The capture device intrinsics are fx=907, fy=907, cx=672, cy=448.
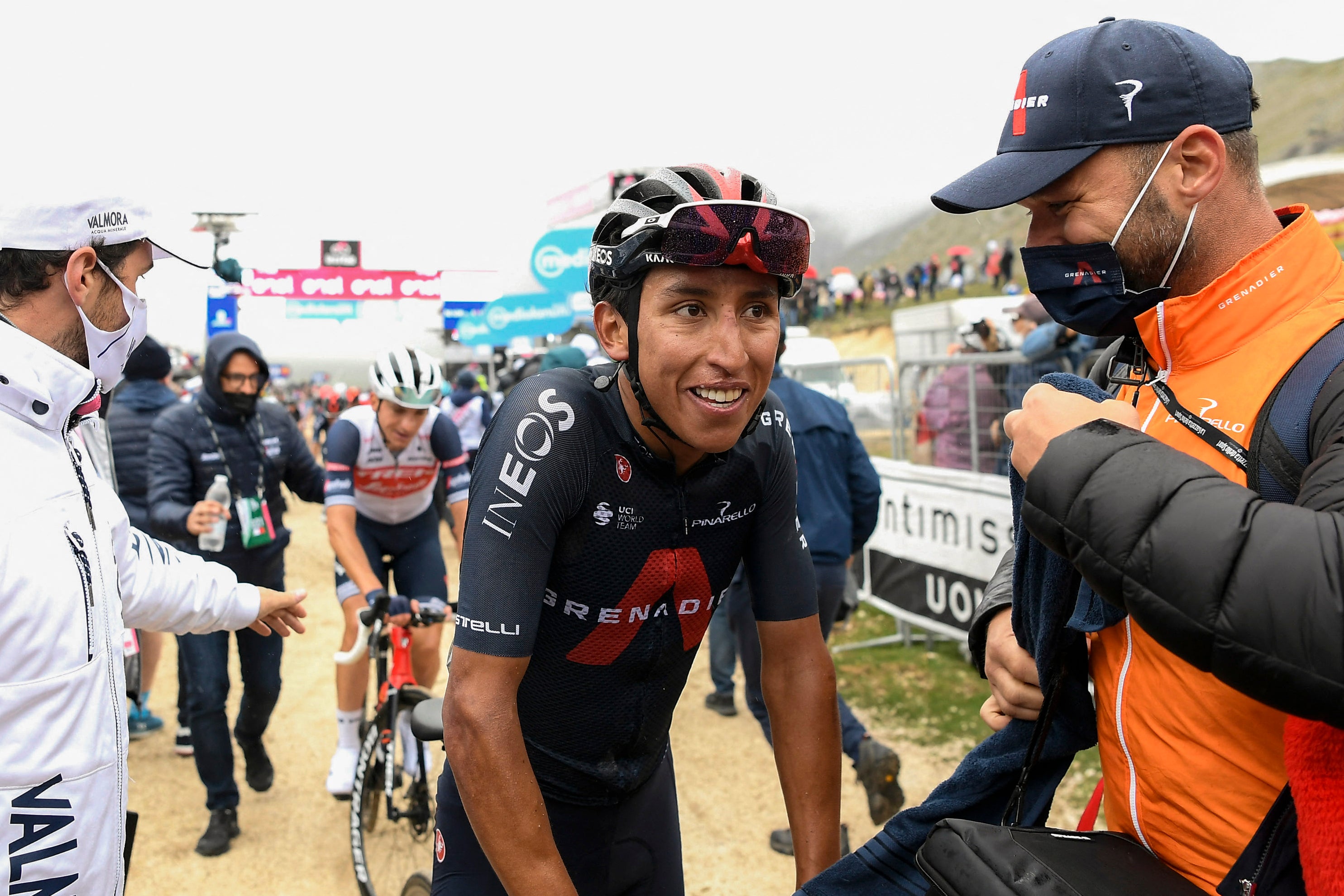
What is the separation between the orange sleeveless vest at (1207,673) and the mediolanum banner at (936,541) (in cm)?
465

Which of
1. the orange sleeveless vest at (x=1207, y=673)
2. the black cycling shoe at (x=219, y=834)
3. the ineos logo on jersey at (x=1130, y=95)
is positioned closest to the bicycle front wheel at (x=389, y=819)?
the black cycling shoe at (x=219, y=834)

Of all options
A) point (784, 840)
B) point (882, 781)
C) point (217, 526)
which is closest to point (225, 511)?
point (217, 526)

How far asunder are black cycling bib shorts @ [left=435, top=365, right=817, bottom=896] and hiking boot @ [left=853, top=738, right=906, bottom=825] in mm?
2702

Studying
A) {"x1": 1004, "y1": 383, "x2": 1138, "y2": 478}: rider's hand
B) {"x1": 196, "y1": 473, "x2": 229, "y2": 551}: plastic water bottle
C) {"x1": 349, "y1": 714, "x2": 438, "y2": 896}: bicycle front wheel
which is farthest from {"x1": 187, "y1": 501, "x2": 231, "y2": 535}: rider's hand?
{"x1": 1004, "y1": 383, "x2": 1138, "y2": 478}: rider's hand

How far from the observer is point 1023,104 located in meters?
1.52

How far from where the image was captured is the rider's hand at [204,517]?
15.1 feet

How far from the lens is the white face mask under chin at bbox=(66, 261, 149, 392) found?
Result: 2234 mm

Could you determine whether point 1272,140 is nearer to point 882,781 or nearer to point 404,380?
point 882,781

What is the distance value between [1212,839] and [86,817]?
204 cm

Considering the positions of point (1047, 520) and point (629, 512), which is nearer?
point (1047, 520)

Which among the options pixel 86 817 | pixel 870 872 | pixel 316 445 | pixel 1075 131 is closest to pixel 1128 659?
pixel 870 872

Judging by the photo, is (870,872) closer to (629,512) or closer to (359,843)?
(629,512)

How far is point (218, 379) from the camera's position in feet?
16.9

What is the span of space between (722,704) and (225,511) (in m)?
3.71
